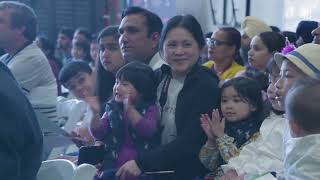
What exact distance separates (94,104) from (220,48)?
1227 millimetres

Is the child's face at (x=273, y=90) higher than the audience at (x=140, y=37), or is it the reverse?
the audience at (x=140, y=37)

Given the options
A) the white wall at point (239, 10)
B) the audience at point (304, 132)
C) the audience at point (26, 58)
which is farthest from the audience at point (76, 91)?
the white wall at point (239, 10)

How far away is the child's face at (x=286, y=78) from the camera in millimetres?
2115

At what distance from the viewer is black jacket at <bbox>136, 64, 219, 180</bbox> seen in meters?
2.39

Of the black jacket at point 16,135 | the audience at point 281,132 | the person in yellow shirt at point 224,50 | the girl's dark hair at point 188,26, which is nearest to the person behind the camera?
the black jacket at point 16,135

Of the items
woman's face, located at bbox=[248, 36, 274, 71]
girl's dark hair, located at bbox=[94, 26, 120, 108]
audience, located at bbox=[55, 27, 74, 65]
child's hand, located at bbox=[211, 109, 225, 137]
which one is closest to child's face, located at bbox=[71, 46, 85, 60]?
audience, located at bbox=[55, 27, 74, 65]

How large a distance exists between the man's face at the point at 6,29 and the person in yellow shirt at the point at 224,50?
49.8 inches

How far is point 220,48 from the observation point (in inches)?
149

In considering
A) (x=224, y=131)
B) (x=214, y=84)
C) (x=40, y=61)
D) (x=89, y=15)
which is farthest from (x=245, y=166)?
(x=89, y=15)

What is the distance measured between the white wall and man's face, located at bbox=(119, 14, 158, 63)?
2.50 m

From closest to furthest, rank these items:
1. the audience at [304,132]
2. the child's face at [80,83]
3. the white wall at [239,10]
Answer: the audience at [304,132] < the child's face at [80,83] < the white wall at [239,10]

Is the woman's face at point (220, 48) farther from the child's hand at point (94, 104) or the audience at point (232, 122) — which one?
the audience at point (232, 122)

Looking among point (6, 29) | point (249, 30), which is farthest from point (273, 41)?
point (6, 29)

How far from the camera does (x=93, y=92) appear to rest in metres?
3.09
